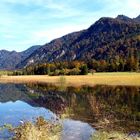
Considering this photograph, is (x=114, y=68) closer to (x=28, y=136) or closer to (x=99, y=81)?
(x=99, y=81)

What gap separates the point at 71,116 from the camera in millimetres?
44188

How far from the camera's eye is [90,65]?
195500mm

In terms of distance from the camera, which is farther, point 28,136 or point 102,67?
point 102,67

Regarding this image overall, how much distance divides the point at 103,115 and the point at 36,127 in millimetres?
22284

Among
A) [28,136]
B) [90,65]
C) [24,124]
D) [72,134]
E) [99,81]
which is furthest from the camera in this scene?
[90,65]

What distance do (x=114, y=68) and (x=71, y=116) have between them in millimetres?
133943

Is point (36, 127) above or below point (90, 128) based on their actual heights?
above

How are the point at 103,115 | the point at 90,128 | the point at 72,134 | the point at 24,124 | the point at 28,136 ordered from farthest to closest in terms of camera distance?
the point at 103,115, the point at 90,128, the point at 72,134, the point at 24,124, the point at 28,136

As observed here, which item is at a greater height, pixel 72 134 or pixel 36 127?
pixel 36 127

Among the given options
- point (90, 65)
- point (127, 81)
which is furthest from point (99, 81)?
point (90, 65)

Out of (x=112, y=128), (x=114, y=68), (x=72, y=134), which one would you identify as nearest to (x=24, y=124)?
(x=72, y=134)

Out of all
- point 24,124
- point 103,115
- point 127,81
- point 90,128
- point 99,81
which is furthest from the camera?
point 99,81

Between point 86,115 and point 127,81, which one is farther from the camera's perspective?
point 127,81

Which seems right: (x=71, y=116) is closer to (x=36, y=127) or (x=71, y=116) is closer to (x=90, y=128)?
(x=90, y=128)
